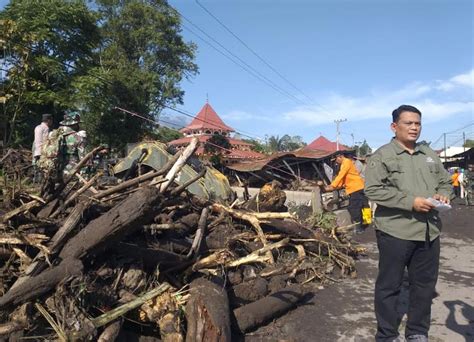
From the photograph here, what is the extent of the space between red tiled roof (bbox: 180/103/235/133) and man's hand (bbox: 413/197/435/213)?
38.6 m

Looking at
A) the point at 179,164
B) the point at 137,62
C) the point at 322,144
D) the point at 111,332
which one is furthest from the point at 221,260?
the point at 322,144

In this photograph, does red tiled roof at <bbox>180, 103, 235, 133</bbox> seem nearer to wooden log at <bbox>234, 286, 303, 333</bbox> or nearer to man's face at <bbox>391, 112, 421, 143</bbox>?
wooden log at <bbox>234, 286, 303, 333</bbox>

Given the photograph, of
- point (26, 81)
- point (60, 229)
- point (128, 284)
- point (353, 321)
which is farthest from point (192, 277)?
point (26, 81)

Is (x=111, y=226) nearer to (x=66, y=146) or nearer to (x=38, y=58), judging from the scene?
(x=66, y=146)

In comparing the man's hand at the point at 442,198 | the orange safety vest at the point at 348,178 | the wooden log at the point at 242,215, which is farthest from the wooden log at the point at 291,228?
the man's hand at the point at 442,198

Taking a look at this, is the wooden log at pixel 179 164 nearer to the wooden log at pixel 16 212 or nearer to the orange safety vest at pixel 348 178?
the wooden log at pixel 16 212

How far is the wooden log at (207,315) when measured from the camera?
3561 millimetres

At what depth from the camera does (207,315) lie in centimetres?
369

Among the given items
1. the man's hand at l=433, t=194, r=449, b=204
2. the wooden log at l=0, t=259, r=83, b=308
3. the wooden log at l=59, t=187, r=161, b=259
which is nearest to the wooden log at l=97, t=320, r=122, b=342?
the wooden log at l=0, t=259, r=83, b=308

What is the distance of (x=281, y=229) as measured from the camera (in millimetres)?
6645

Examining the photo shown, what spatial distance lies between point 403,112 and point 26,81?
1582 cm

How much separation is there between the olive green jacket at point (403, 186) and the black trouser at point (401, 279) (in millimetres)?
91

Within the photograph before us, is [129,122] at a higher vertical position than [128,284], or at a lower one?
higher

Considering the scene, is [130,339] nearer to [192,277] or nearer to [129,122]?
[192,277]
